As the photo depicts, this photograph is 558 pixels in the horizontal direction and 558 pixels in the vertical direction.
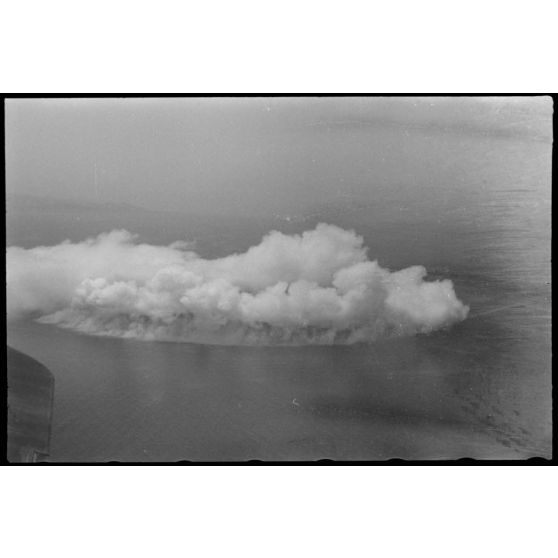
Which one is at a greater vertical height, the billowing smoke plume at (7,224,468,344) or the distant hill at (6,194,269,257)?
the distant hill at (6,194,269,257)

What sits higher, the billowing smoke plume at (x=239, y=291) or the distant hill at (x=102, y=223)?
the distant hill at (x=102, y=223)

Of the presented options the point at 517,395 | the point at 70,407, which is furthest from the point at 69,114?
the point at 517,395

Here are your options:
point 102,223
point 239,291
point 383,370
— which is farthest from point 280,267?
point 102,223

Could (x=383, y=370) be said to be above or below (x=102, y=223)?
below

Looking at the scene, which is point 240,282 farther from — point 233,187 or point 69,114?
point 69,114

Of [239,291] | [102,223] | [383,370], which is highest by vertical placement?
[102,223]

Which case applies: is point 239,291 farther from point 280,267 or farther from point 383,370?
point 383,370
